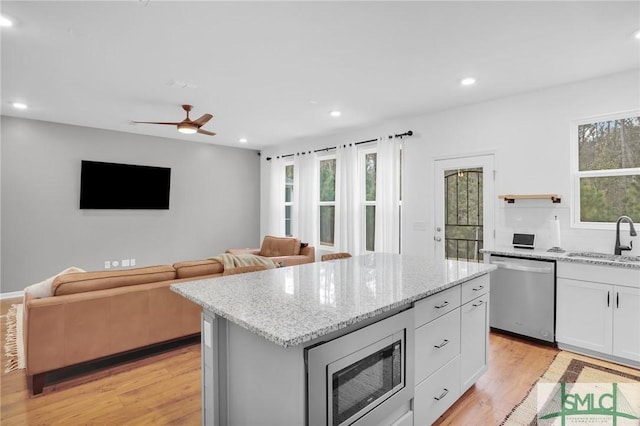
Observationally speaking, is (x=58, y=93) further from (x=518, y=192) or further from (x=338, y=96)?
(x=518, y=192)

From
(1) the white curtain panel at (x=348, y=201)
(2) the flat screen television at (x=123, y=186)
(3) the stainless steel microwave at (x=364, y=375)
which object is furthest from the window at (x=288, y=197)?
(3) the stainless steel microwave at (x=364, y=375)

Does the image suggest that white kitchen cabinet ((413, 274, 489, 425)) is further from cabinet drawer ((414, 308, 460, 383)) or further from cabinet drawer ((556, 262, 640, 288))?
cabinet drawer ((556, 262, 640, 288))

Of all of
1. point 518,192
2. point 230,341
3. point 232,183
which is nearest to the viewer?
point 230,341

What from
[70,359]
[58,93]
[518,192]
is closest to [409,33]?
[518,192]

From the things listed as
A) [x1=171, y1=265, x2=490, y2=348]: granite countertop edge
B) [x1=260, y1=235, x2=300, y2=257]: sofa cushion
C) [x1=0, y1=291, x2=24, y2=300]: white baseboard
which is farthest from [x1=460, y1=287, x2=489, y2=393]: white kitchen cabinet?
[x1=0, y1=291, x2=24, y2=300]: white baseboard

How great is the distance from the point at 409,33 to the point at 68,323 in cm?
342

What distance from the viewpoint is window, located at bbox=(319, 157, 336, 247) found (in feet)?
20.2

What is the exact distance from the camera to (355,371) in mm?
1416

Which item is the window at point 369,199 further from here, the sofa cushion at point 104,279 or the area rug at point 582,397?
the sofa cushion at point 104,279

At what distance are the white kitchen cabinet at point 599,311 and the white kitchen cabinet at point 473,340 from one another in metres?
1.24

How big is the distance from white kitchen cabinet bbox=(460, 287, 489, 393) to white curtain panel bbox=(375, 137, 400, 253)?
2.52m

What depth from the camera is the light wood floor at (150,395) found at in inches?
84.3

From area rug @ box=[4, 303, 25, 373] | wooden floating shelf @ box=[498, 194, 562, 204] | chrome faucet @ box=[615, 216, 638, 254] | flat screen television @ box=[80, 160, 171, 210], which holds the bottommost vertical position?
area rug @ box=[4, 303, 25, 373]

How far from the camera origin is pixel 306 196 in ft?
21.3
